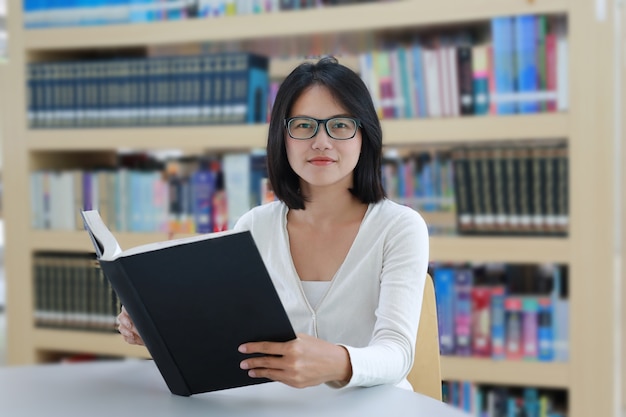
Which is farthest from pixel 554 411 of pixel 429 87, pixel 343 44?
pixel 343 44

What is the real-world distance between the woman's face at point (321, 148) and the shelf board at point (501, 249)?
4.03 feet

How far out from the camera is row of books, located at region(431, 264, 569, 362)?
2531 millimetres

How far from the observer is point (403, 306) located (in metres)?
1.25

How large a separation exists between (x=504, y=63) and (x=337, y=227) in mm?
1339

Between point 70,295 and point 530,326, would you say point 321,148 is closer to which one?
Result: point 530,326

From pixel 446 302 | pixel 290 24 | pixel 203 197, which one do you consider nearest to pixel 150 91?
pixel 203 197

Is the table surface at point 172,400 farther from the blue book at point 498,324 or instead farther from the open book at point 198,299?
the blue book at point 498,324

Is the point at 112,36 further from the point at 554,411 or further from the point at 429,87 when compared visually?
the point at 554,411

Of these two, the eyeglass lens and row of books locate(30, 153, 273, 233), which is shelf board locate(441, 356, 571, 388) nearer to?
row of books locate(30, 153, 273, 233)

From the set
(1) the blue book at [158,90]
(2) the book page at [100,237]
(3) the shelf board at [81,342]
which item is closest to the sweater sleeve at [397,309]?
(2) the book page at [100,237]

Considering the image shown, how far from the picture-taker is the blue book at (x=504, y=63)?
8.18ft

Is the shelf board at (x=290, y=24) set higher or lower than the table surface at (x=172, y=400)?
higher

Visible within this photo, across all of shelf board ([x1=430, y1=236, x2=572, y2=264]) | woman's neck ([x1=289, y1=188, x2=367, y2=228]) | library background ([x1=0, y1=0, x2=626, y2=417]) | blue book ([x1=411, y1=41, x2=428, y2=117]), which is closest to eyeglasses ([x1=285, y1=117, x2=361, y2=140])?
woman's neck ([x1=289, y1=188, x2=367, y2=228])

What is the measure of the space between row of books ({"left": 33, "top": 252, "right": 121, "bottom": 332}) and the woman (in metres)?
1.81
